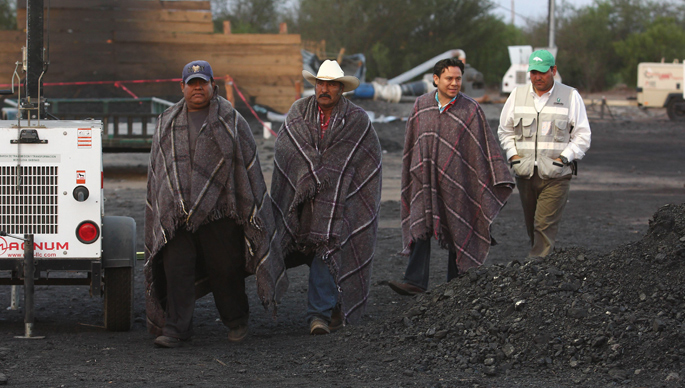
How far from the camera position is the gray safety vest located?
7.04 metres

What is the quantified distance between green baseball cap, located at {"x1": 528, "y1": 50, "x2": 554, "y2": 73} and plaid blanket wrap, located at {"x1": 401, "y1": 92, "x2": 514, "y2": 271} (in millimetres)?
583

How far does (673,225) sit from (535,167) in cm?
144

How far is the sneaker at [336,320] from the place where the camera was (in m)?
6.09

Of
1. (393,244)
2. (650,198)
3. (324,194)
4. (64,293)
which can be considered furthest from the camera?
(650,198)

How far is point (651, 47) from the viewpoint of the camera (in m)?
49.3

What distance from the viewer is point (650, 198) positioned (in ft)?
44.9

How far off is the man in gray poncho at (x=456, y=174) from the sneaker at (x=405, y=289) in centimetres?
32

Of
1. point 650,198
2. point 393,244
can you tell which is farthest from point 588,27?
point 393,244

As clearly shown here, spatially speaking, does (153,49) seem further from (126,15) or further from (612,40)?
(612,40)

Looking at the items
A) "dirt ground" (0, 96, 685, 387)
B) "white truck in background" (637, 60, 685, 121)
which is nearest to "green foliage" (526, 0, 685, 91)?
"white truck in background" (637, 60, 685, 121)

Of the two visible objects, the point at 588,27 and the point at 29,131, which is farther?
the point at 588,27

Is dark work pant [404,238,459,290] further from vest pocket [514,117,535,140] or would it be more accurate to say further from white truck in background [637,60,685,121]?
white truck in background [637,60,685,121]

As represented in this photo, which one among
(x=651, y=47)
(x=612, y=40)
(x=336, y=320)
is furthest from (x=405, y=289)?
(x=612, y=40)

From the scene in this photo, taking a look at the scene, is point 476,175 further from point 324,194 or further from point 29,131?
point 29,131
